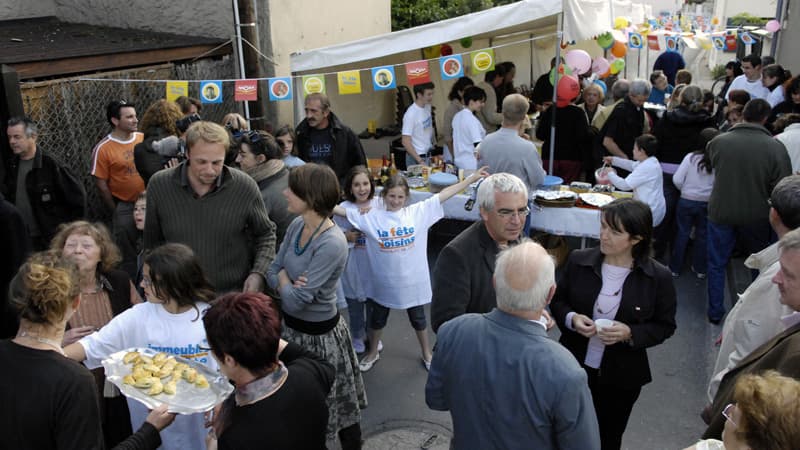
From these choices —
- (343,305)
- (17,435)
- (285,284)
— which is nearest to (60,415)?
(17,435)

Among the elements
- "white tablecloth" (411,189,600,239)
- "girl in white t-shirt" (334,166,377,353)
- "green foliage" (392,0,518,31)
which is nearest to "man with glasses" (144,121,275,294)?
"girl in white t-shirt" (334,166,377,353)

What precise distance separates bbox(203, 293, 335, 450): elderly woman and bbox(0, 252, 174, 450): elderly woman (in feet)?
1.50

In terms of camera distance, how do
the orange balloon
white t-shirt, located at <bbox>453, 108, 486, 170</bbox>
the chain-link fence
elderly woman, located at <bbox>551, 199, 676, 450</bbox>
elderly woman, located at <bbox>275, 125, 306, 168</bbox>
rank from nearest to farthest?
elderly woman, located at <bbox>551, 199, 676, 450</bbox> → elderly woman, located at <bbox>275, 125, 306, 168</bbox> → the chain-link fence → white t-shirt, located at <bbox>453, 108, 486, 170</bbox> → the orange balloon

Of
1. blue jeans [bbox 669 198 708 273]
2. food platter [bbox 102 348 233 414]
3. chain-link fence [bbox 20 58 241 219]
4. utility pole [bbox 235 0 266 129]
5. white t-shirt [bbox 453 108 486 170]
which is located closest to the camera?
food platter [bbox 102 348 233 414]

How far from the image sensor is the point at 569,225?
19.8ft

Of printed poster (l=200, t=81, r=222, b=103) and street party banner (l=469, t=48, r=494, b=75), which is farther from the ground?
street party banner (l=469, t=48, r=494, b=75)

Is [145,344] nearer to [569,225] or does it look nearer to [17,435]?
[17,435]

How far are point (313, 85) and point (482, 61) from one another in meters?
1.99

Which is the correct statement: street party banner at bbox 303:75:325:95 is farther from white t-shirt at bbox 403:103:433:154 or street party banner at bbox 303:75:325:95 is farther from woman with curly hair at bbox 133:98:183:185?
woman with curly hair at bbox 133:98:183:185

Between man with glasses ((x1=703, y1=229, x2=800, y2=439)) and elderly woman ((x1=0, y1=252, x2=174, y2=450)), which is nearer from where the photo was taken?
elderly woman ((x1=0, y1=252, x2=174, y2=450))

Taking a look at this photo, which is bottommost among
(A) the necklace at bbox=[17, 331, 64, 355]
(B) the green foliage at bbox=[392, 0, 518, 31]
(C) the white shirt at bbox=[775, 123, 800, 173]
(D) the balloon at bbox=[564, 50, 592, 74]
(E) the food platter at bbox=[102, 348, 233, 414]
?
(E) the food platter at bbox=[102, 348, 233, 414]

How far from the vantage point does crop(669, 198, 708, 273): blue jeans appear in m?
6.17

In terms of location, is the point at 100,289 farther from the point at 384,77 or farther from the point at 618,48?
the point at 618,48

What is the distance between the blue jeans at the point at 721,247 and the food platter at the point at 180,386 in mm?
4584
